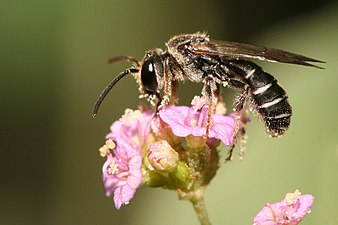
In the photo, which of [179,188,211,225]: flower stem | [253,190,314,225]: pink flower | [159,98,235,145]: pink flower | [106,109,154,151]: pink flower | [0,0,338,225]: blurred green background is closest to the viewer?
[253,190,314,225]: pink flower

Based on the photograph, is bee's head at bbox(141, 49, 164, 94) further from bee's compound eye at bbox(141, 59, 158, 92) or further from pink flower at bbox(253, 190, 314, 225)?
pink flower at bbox(253, 190, 314, 225)

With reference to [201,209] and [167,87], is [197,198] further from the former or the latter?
[167,87]

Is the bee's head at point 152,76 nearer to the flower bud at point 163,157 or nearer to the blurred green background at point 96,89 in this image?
the flower bud at point 163,157

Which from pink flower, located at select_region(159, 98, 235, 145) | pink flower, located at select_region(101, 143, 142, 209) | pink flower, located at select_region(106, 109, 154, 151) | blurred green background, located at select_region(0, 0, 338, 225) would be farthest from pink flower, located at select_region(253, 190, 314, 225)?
blurred green background, located at select_region(0, 0, 338, 225)

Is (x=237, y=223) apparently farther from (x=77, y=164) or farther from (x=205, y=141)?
(x=77, y=164)

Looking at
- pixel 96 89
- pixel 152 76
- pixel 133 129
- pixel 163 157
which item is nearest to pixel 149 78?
pixel 152 76

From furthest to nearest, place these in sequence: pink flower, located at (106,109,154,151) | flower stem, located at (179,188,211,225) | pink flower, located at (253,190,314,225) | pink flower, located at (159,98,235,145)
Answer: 1. pink flower, located at (106,109,154,151)
2. flower stem, located at (179,188,211,225)
3. pink flower, located at (159,98,235,145)
4. pink flower, located at (253,190,314,225)

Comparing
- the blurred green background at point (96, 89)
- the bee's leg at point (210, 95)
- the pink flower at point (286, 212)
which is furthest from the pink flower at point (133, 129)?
the blurred green background at point (96, 89)
